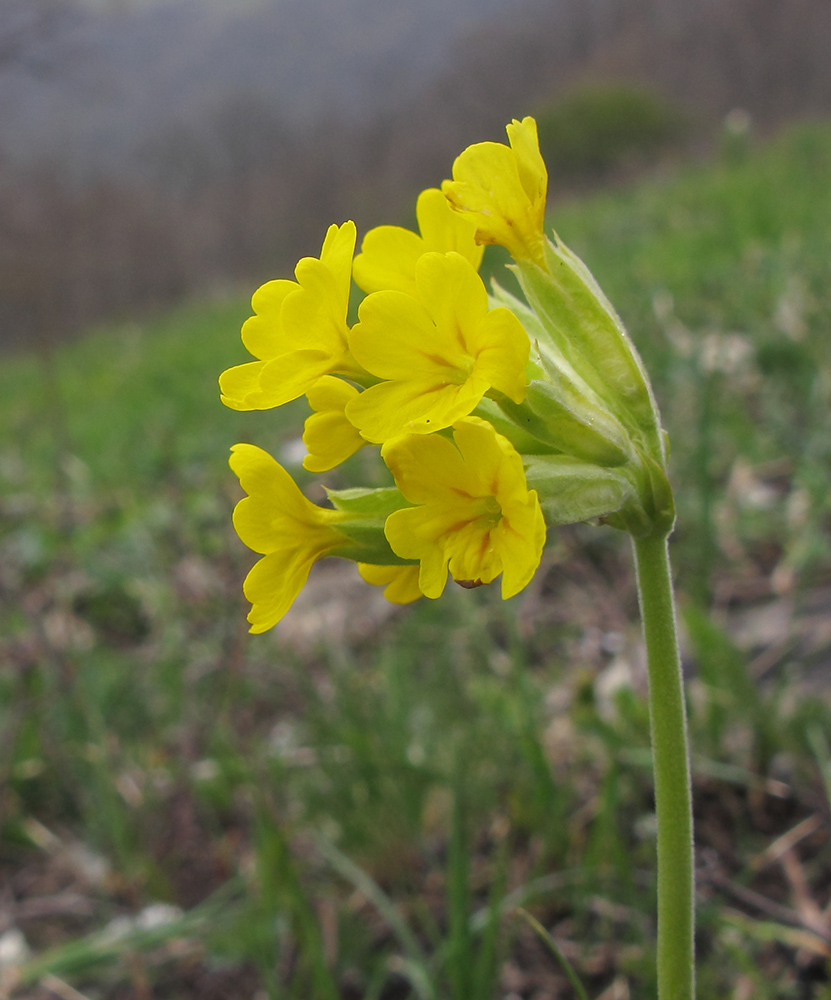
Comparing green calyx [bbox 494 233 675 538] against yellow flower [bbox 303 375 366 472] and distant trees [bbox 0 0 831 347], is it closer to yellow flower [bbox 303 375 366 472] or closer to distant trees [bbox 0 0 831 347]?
yellow flower [bbox 303 375 366 472]

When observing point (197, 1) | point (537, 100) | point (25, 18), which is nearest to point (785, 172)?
point (25, 18)

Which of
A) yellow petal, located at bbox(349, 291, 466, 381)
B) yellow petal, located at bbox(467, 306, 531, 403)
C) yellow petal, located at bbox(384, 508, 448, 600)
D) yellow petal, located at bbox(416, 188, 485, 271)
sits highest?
yellow petal, located at bbox(416, 188, 485, 271)

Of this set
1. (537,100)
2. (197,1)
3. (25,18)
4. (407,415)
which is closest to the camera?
(407,415)

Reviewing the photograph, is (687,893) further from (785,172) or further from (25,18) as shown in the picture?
(25,18)

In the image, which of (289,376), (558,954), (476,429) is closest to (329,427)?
(289,376)

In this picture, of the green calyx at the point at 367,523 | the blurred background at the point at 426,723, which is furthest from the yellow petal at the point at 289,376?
the blurred background at the point at 426,723

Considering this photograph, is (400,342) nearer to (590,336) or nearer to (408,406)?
(408,406)

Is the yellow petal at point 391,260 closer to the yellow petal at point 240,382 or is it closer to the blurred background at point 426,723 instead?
the yellow petal at point 240,382

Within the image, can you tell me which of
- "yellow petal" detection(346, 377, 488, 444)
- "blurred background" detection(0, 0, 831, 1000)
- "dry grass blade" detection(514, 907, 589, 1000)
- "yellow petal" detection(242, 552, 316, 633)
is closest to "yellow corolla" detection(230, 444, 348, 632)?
"yellow petal" detection(242, 552, 316, 633)
